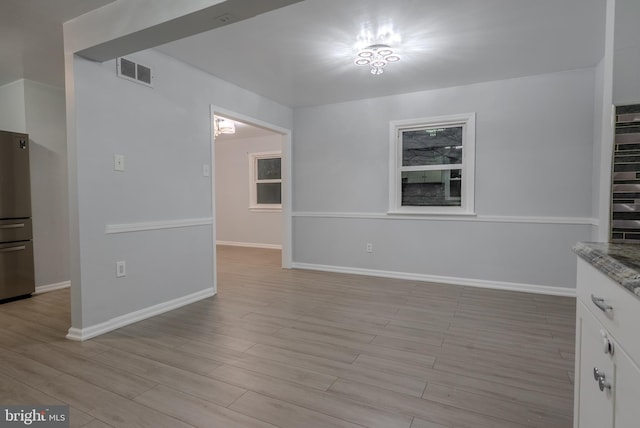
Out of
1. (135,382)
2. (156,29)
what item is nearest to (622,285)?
(135,382)

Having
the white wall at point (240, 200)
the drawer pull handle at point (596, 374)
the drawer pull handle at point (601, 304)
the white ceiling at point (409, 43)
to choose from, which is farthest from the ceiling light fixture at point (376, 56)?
the white wall at point (240, 200)

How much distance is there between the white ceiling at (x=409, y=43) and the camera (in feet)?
7.56

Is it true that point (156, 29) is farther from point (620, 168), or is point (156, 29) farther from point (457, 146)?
point (457, 146)

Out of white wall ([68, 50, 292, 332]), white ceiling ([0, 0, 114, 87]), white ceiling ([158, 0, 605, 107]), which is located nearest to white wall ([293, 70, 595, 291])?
white ceiling ([158, 0, 605, 107])

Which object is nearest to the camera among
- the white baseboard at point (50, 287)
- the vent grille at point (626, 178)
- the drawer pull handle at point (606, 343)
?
the drawer pull handle at point (606, 343)

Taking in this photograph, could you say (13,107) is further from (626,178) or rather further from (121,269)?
(626,178)

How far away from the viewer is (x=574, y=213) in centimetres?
346

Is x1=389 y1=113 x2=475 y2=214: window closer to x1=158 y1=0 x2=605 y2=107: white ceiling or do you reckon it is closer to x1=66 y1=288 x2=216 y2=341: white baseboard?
x1=158 y1=0 x2=605 y2=107: white ceiling

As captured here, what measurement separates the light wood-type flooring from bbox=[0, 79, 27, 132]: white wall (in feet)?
6.38

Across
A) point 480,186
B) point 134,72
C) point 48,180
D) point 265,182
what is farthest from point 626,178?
point 265,182

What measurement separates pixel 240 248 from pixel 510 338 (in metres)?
5.66

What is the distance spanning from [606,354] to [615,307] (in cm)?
18

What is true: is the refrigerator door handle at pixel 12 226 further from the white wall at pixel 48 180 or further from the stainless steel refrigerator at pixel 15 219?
the white wall at pixel 48 180

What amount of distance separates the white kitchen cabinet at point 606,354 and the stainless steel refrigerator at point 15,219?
4629 mm
